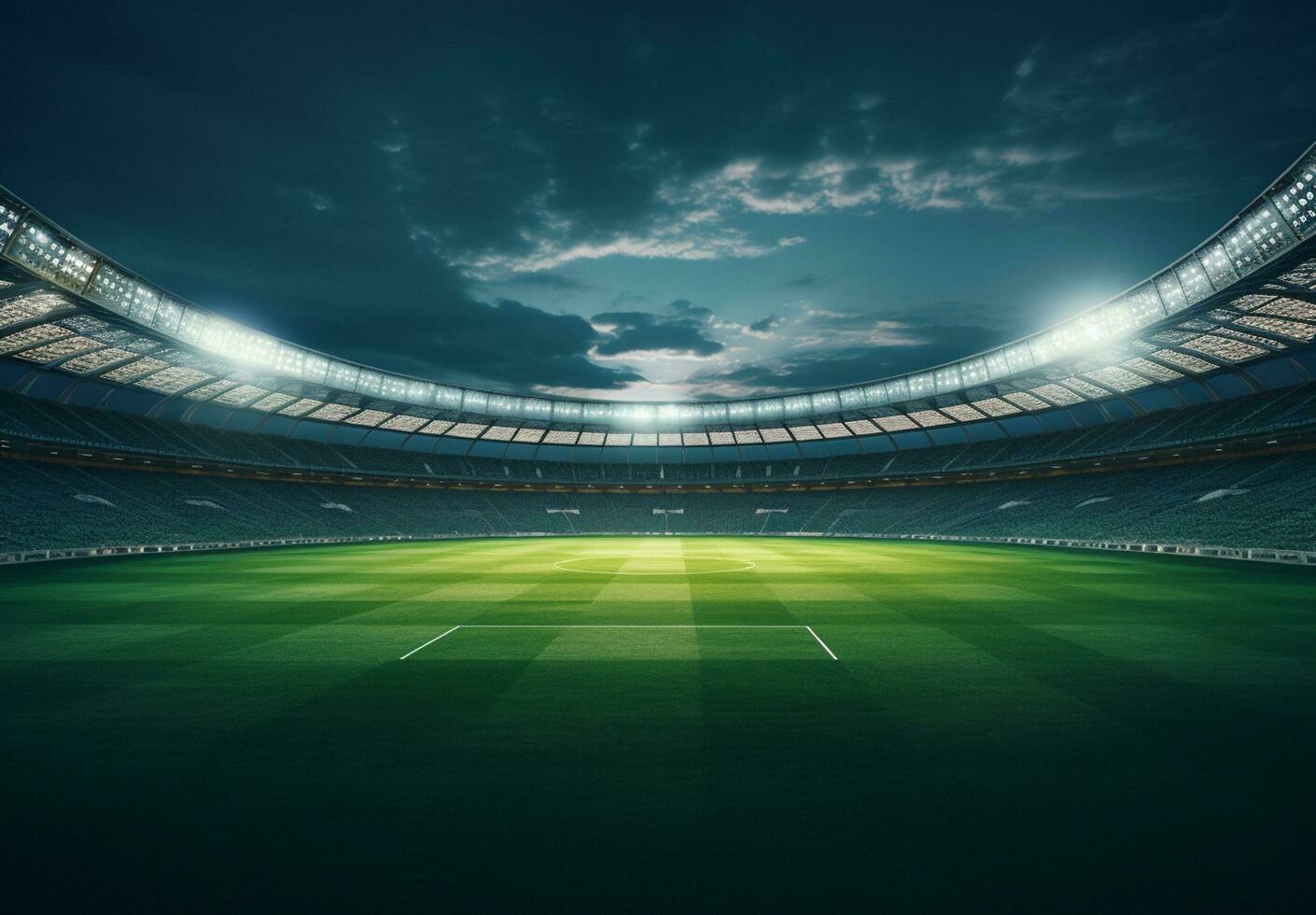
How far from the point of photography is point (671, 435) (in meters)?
85.0

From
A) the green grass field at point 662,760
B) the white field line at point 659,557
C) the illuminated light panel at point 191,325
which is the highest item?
the illuminated light panel at point 191,325

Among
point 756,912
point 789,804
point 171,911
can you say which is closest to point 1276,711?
point 789,804

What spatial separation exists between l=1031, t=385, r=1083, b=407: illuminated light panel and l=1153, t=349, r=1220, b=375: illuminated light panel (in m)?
8.42

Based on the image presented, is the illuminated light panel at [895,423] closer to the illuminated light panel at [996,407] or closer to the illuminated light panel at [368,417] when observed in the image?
the illuminated light panel at [996,407]

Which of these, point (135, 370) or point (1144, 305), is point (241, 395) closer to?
point (135, 370)

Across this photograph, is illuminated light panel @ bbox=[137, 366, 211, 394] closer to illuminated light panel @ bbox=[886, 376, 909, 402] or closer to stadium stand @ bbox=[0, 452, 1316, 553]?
stadium stand @ bbox=[0, 452, 1316, 553]

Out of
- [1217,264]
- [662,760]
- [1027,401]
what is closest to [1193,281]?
[1217,264]

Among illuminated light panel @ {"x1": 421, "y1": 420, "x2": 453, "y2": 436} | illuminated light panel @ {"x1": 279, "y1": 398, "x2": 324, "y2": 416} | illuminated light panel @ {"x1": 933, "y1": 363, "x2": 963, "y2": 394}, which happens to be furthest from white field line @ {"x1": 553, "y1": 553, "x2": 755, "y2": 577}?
illuminated light panel @ {"x1": 421, "y1": 420, "x2": 453, "y2": 436}

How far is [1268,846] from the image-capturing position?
219 inches

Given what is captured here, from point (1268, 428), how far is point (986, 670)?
43.5 m

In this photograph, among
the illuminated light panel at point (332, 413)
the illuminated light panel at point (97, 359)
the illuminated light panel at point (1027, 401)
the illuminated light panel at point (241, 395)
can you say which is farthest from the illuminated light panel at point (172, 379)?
the illuminated light panel at point (1027, 401)

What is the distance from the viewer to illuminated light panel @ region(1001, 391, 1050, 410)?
57.2 metres

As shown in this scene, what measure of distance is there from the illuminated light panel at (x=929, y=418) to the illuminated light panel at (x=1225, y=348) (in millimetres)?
25433

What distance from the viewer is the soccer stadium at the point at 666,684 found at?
5332mm
